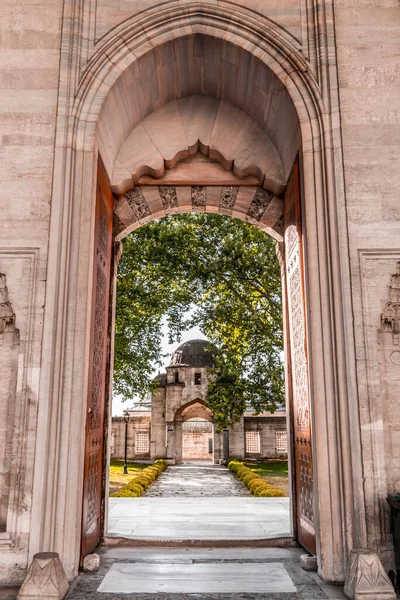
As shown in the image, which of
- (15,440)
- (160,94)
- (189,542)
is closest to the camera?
(15,440)

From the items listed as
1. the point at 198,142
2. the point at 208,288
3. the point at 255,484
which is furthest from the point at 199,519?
the point at 208,288

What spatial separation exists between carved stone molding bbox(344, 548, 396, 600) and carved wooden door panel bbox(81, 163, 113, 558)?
216 centimetres

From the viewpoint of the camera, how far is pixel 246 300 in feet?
49.0

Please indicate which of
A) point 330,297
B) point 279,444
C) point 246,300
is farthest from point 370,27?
point 279,444

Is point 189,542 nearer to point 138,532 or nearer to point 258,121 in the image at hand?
point 138,532

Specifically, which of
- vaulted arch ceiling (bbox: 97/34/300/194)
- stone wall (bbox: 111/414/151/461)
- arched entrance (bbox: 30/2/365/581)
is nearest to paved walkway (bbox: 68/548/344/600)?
arched entrance (bbox: 30/2/365/581)

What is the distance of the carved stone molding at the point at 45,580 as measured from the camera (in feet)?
11.1

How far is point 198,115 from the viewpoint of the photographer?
623 cm

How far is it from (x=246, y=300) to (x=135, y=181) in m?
9.10

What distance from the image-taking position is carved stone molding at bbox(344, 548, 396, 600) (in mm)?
3428

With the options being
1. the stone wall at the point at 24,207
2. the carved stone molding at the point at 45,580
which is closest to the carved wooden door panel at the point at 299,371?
the carved stone molding at the point at 45,580

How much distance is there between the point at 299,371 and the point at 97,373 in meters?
2.07

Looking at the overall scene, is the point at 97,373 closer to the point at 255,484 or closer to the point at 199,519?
the point at 199,519

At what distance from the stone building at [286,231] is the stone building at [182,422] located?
2254 cm
